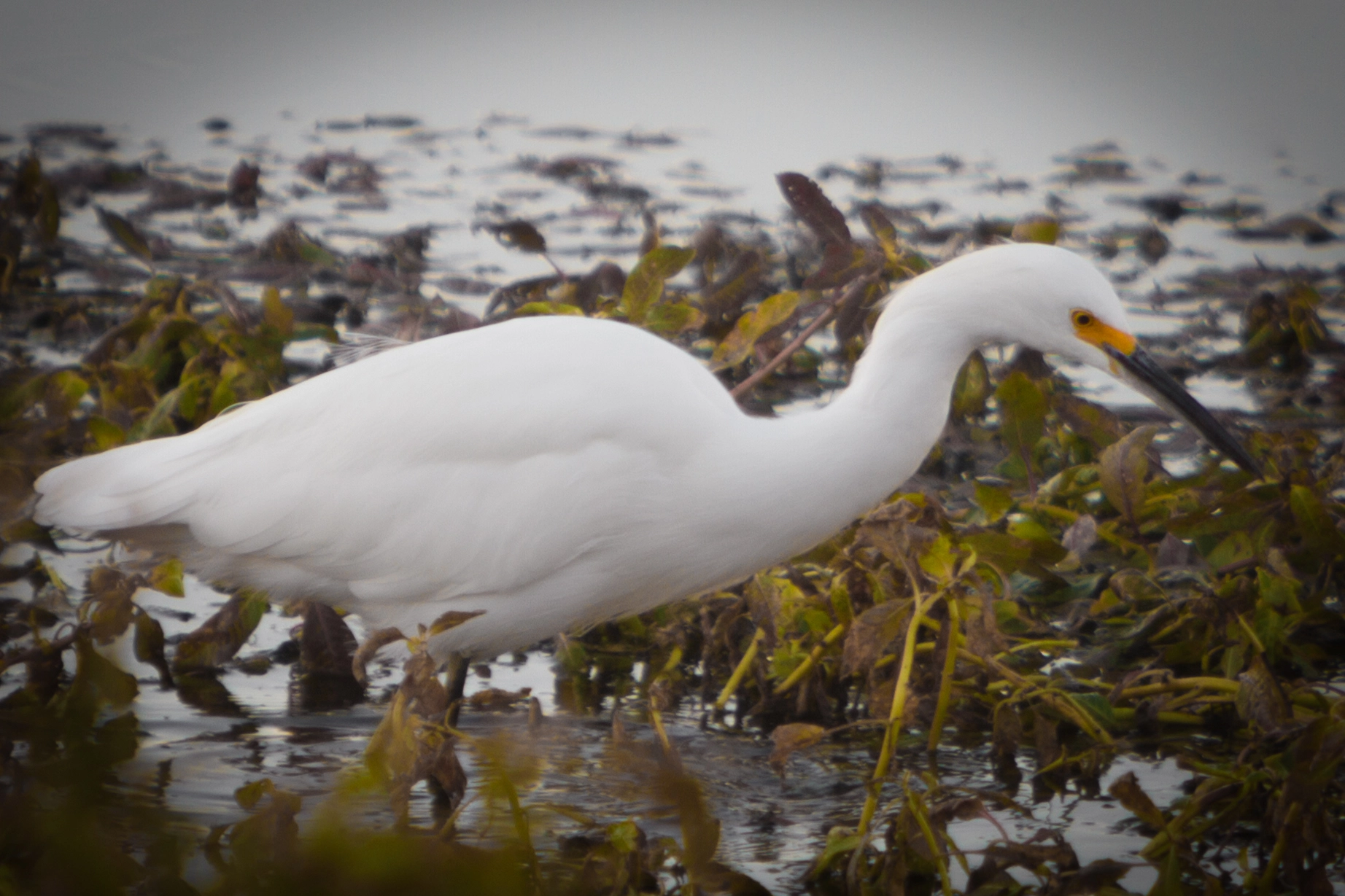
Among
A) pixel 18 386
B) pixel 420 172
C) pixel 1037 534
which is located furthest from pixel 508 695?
pixel 420 172

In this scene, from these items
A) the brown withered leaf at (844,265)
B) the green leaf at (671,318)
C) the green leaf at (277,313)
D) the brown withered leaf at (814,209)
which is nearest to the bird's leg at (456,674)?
the green leaf at (671,318)

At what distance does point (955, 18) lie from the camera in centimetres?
1064

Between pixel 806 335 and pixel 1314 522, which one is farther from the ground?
pixel 806 335

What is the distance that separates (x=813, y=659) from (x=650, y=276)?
1.03 m

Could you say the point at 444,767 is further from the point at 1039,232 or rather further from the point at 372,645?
the point at 1039,232

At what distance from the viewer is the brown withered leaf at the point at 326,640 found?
8.95ft

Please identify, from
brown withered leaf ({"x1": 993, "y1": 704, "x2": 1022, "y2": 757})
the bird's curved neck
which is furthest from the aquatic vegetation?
the bird's curved neck

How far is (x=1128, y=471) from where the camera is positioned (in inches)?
104

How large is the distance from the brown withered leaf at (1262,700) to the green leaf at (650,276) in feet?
4.89

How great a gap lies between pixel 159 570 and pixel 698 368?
3.88 feet

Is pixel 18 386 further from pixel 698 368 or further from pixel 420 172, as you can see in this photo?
pixel 420 172

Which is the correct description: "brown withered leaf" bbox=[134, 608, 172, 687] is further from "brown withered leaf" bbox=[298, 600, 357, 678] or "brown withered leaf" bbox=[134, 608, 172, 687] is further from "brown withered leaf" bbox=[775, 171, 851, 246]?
"brown withered leaf" bbox=[775, 171, 851, 246]

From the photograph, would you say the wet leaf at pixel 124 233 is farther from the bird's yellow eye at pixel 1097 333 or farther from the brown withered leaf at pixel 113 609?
the bird's yellow eye at pixel 1097 333

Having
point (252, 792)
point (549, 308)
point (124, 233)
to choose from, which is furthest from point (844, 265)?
point (124, 233)
